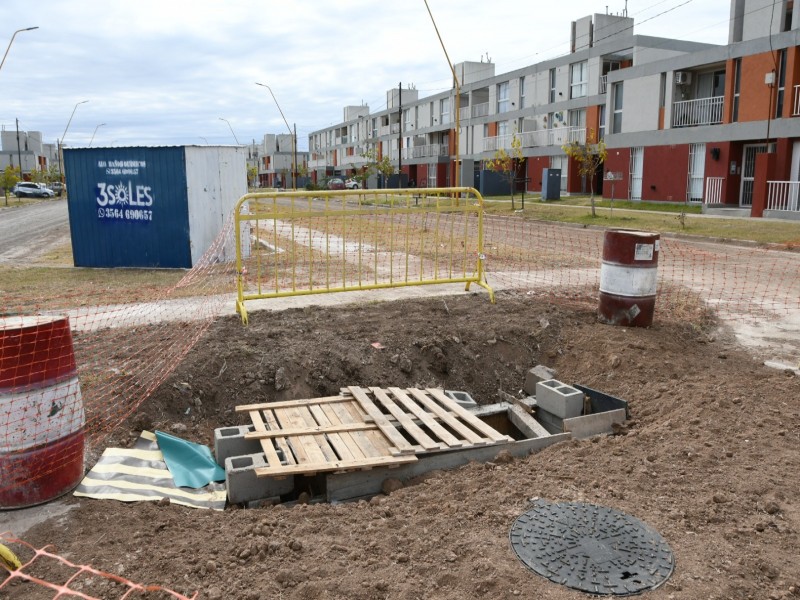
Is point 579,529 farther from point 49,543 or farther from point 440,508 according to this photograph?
point 49,543

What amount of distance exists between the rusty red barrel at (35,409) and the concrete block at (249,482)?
1.10 meters

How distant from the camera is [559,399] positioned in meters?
6.30

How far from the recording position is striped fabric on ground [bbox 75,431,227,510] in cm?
462

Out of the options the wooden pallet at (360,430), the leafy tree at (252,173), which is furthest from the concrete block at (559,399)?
the leafy tree at (252,173)

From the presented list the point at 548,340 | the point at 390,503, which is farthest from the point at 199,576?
the point at 548,340

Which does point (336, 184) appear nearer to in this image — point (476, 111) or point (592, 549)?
point (476, 111)

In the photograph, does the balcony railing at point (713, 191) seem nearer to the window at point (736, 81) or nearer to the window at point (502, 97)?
the window at point (736, 81)

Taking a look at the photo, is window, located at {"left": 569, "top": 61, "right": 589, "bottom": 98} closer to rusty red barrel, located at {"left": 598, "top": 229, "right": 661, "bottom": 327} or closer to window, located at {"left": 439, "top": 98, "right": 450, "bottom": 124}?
window, located at {"left": 439, "top": 98, "right": 450, "bottom": 124}

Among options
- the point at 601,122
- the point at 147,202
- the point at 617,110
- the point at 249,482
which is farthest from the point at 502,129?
the point at 249,482

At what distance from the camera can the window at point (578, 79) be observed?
42406 millimetres

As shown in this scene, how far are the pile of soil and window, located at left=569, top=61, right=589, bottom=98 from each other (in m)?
38.2

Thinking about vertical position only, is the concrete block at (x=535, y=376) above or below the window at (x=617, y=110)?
below

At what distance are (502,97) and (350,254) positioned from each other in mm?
41545

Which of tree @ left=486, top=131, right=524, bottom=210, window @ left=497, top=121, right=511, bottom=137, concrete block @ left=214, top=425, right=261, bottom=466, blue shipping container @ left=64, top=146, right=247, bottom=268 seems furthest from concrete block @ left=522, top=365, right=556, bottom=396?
window @ left=497, top=121, right=511, bottom=137
